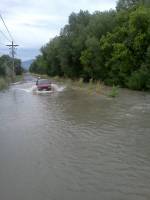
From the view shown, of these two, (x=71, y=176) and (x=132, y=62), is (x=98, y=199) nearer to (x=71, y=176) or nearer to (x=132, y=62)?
(x=71, y=176)

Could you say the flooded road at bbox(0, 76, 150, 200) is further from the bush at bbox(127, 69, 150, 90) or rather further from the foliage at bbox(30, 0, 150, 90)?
the foliage at bbox(30, 0, 150, 90)

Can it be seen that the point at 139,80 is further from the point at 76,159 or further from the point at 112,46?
the point at 76,159

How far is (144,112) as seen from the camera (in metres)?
22.6

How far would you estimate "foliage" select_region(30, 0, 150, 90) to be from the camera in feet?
139

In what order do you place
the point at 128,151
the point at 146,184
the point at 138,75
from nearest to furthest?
1. the point at 146,184
2. the point at 128,151
3. the point at 138,75

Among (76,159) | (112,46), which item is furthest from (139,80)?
(76,159)

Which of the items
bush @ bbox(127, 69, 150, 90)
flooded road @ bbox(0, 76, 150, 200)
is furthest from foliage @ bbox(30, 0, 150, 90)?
flooded road @ bbox(0, 76, 150, 200)

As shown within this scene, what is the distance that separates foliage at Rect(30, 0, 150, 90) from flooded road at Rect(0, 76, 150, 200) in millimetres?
23425

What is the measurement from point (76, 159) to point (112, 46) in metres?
38.9

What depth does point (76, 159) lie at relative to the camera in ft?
37.2

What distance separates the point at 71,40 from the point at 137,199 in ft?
196

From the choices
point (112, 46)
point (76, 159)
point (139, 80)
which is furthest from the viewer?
point (112, 46)

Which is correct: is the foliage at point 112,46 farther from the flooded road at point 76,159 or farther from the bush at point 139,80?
the flooded road at point 76,159

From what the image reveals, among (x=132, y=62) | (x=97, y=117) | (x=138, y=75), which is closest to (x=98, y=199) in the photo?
(x=97, y=117)
